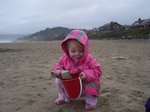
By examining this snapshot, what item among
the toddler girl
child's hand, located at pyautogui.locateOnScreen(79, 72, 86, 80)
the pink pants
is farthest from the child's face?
the pink pants

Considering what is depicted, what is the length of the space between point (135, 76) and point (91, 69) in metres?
2.03

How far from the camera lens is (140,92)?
321 centimetres

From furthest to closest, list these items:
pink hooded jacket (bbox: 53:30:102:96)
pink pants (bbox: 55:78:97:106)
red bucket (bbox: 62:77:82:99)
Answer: pink pants (bbox: 55:78:97:106), pink hooded jacket (bbox: 53:30:102:96), red bucket (bbox: 62:77:82:99)

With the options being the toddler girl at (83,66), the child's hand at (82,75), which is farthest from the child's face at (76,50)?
the child's hand at (82,75)

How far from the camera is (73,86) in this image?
2.44 meters

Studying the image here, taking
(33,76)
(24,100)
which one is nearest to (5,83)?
(33,76)

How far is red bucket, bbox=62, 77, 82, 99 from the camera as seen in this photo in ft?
7.89

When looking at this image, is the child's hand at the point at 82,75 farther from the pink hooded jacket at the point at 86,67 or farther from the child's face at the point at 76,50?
the child's face at the point at 76,50

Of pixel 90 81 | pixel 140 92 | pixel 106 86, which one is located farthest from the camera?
pixel 106 86

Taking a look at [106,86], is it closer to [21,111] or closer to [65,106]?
[65,106]

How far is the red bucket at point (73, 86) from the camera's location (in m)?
2.41

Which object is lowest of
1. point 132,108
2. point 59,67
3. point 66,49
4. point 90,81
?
point 132,108

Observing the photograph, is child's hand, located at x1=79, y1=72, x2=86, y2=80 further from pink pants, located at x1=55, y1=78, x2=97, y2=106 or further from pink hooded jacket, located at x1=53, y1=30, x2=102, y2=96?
pink pants, located at x1=55, y1=78, x2=97, y2=106

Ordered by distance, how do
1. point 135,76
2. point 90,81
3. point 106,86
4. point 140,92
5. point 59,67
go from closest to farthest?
point 90,81
point 59,67
point 140,92
point 106,86
point 135,76
